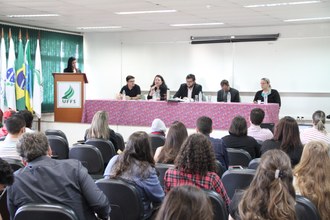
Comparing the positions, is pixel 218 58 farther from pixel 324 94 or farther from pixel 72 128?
pixel 72 128

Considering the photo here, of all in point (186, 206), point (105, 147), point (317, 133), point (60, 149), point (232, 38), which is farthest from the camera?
point (232, 38)

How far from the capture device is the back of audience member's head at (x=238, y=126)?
4.67 m

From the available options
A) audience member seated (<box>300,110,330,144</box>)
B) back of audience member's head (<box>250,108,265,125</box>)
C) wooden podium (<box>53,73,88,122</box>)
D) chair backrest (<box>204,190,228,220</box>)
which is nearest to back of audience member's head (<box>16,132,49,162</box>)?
chair backrest (<box>204,190,228,220</box>)

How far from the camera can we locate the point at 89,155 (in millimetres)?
4730

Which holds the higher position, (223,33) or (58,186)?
(223,33)

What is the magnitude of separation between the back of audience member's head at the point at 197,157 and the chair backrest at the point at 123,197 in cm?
36

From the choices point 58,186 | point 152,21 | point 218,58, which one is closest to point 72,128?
point 152,21

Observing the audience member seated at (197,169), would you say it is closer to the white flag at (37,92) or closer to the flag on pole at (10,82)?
the flag on pole at (10,82)

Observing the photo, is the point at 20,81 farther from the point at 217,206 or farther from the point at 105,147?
the point at 217,206

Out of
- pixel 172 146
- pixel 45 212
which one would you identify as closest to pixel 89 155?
pixel 172 146

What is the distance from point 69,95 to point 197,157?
263 inches

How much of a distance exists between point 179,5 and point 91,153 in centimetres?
378

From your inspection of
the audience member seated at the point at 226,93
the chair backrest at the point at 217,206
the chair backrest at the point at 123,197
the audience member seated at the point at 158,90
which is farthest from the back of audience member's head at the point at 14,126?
the audience member seated at the point at 226,93

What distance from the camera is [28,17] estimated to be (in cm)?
950
